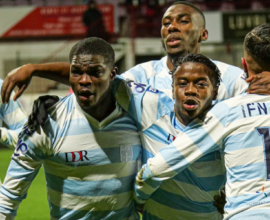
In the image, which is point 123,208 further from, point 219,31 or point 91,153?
point 219,31

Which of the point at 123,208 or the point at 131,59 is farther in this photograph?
the point at 131,59

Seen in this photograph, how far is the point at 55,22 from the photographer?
1272cm

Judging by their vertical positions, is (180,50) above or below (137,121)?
above

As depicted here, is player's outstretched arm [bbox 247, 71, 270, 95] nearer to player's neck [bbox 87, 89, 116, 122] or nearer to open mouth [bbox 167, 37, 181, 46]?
player's neck [bbox 87, 89, 116, 122]

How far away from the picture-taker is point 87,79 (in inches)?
82.2

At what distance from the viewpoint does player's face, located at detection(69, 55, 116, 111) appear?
6.86ft

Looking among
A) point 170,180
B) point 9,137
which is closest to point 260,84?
point 170,180

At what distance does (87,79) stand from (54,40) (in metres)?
10.8

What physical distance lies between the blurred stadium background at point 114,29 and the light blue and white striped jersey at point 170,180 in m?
8.48

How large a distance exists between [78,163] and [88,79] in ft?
1.33

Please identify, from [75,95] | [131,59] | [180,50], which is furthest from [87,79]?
[131,59]

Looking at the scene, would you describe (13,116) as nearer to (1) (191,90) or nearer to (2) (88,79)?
(2) (88,79)

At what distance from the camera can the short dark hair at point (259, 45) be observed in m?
1.99

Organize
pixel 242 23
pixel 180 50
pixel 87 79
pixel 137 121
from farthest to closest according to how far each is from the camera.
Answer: pixel 242 23
pixel 180 50
pixel 137 121
pixel 87 79
